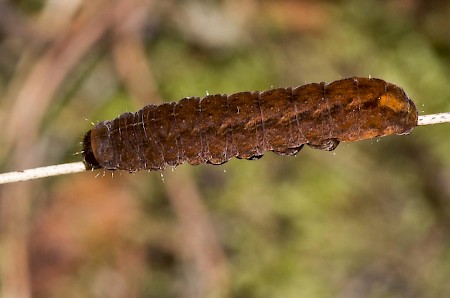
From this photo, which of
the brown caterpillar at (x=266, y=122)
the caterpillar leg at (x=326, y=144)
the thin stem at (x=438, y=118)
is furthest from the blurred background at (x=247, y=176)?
the thin stem at (x=438, y=118)

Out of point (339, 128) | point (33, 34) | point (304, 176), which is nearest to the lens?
point (339, 128)

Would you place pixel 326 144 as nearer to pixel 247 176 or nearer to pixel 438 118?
pixel 438 118

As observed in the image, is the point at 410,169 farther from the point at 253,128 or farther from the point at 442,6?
the point at 253,128

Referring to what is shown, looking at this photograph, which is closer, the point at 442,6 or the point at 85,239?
the point at 442,6

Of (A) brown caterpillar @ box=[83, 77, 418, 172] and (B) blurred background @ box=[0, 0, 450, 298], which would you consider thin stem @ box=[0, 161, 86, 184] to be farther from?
(B) blurred background @ box=[0, 0, 450, 298]

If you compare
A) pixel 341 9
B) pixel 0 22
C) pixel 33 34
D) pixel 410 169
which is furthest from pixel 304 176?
pixel 0 22

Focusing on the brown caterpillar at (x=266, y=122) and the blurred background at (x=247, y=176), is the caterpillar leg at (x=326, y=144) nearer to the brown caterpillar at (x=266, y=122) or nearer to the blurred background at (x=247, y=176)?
the brown caterpillar at (x=266, y=122)

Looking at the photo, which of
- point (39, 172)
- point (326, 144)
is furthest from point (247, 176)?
point (39, 172)

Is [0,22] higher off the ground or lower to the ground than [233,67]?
higher
